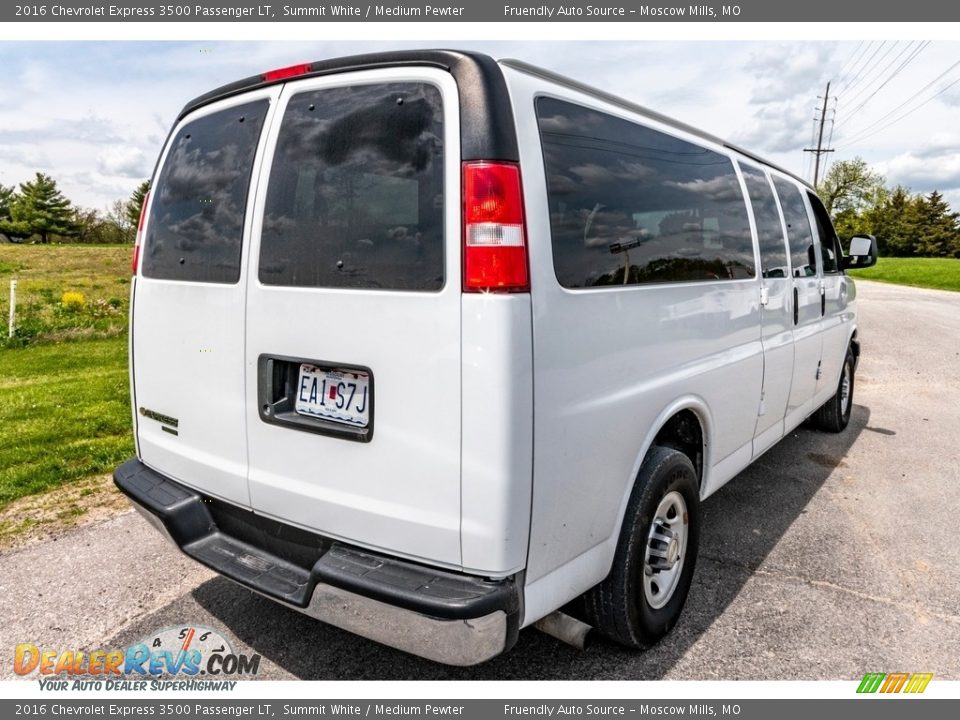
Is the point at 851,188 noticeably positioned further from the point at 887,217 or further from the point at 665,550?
the point at 665,550

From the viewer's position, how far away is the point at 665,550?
2.87 metres

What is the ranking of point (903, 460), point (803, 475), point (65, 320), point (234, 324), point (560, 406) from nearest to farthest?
point (560, 406)
point (234, 324)
point (803, 475)
point (903, 460)
point (65, 320)

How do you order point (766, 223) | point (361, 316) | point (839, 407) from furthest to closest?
point (839, 407) < point (766, 223) < point (361, 316)

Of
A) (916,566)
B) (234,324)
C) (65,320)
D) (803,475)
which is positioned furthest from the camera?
(65,320)

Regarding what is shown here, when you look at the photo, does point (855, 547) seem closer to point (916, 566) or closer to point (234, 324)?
point (916, 566)

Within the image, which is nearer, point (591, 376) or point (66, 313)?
point (591, 376)

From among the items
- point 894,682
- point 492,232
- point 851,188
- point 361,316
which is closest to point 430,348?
point 361,316

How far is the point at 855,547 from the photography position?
12.9 feet

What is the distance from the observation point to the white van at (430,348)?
2039 millimetres

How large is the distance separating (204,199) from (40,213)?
8658 centimetres

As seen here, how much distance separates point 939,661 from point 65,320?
13412 mm

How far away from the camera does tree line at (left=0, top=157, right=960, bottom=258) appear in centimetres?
7294

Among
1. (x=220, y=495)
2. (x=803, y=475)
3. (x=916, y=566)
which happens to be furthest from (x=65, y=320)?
(x=916, y=566)

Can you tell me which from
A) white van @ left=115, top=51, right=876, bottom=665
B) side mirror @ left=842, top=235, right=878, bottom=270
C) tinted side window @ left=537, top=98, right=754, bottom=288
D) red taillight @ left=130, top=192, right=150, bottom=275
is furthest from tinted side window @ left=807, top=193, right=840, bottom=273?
red taillight @ left=130, top=192, right=150, bottom=275
